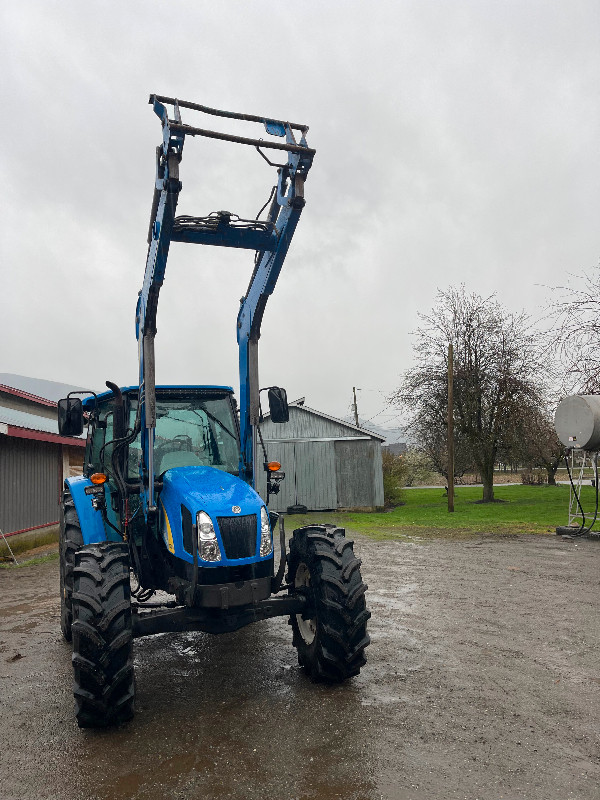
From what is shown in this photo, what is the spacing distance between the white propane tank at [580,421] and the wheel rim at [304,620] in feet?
35.5

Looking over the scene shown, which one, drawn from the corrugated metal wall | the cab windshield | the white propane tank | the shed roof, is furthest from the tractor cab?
the shed roof

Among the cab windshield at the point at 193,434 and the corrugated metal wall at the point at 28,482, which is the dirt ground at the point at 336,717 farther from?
the corrugated metal wall at the point at 28,482

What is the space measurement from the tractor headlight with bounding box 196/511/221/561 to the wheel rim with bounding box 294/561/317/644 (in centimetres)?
93

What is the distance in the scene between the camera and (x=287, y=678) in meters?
4.99

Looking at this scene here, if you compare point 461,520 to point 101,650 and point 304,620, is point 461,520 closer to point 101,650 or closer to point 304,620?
A: point 304,620

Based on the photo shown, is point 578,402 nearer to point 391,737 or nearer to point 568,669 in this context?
point 568,669

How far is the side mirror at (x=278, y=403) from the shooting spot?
5.50 meters

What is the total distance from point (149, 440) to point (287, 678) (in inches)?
86.6

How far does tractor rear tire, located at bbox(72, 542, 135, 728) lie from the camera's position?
3.98 meters

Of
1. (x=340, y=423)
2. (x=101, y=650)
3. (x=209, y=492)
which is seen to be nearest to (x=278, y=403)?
(x=209, y=492)

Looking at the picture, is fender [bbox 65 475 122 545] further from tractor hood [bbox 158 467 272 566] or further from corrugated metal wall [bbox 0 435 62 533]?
corrugated metal wall [bbox 0 435 62 533]

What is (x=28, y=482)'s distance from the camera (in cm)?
1473

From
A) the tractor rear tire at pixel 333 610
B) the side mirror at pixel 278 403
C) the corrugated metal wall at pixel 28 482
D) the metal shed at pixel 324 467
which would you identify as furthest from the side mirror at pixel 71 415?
the metal shed at pixel 324 467

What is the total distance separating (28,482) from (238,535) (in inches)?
471
